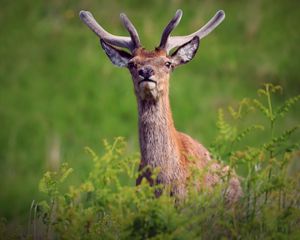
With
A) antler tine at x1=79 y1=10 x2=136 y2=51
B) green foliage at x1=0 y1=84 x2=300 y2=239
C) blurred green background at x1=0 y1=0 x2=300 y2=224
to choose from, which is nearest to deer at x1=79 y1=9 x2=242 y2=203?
antler tine at x1=79 y1=10 x2=136 y2=51

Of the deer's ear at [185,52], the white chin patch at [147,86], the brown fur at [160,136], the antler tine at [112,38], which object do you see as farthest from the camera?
the antler tine at [112,38]

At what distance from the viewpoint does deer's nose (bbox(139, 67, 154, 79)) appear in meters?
12.1

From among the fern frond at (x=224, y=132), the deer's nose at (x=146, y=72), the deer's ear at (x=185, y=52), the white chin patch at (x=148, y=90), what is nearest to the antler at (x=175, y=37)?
the deer's ear at (x=185, y=52)

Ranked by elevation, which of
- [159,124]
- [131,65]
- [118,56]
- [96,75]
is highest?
[96,75]

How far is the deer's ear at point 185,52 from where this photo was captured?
12.8m

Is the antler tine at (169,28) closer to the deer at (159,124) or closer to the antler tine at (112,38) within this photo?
the deer at (159,124)

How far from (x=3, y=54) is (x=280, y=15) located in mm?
5417

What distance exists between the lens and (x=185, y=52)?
1279 cm

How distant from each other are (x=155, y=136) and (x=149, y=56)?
77 centimetres

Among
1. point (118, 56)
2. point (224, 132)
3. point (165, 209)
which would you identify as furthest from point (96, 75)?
point (165, 209)

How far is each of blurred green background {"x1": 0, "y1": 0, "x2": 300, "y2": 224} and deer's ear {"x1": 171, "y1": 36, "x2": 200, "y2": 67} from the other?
8095 mm

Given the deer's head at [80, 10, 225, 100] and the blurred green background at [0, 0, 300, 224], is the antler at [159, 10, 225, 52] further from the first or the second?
the blurred green background at [0, 0, 300, 224]

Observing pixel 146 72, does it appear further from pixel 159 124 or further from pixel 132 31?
pixel 132 31

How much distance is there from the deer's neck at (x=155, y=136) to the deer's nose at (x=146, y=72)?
0.27 meters
